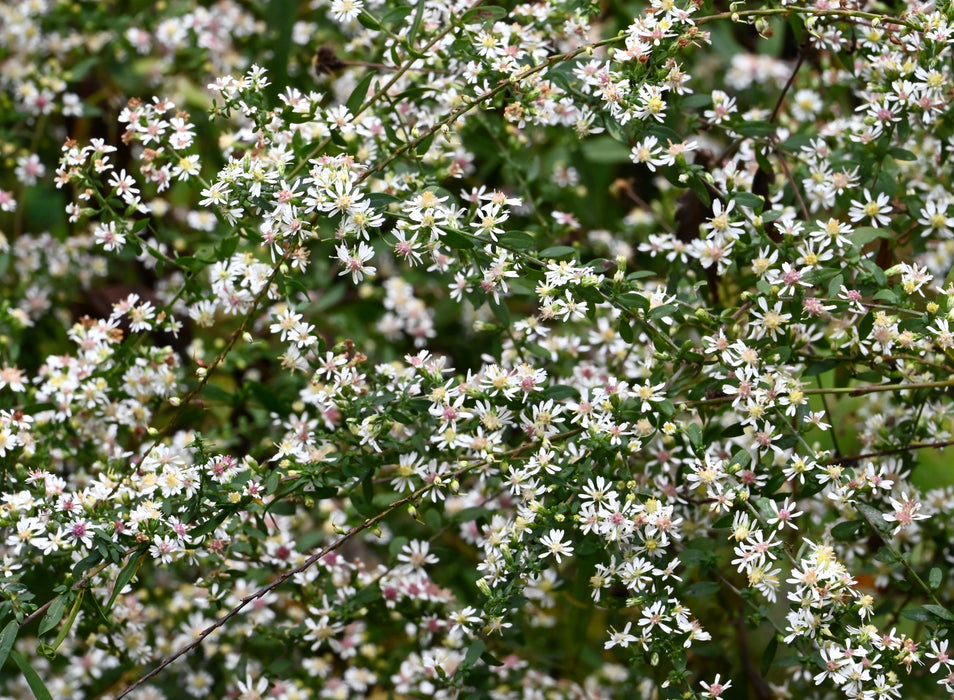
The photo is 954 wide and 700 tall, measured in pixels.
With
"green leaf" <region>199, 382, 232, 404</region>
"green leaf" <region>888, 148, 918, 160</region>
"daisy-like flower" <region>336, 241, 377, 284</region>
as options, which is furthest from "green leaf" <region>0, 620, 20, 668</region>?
"green leaf" <region>888, 148, 918, 160</region>

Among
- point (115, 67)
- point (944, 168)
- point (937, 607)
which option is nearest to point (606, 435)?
point (937, 607)

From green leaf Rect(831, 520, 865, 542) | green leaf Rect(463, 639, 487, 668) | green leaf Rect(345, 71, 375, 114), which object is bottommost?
green leaf Rect(831, 520, 865, 542)

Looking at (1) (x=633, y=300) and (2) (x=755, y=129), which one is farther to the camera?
(2) (x=755, y=129)

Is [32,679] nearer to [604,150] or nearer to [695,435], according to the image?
[695,435]

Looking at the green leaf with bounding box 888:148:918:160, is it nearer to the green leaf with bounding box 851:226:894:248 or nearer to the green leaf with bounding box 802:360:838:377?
the green leaf with bounding box 851:226:894:248

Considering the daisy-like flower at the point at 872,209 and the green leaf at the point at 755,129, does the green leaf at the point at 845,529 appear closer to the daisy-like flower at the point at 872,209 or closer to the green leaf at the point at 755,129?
the daisy-like flower at the point at 872,209

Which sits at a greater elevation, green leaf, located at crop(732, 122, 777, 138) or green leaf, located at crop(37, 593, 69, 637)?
green leaf, located at crop(732, 122, 777, 138)

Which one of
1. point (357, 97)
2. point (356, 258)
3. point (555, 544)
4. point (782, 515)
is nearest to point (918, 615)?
point (782, 515)
